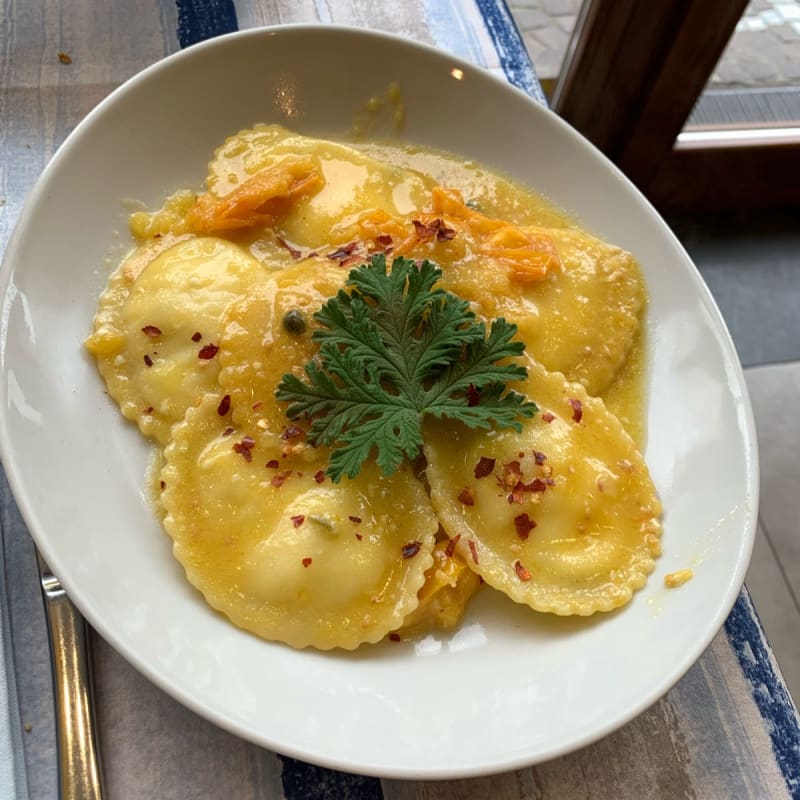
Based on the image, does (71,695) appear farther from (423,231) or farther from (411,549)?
(423,231)

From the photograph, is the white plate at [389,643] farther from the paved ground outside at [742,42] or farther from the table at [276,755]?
the paved ground outside at [742,42]

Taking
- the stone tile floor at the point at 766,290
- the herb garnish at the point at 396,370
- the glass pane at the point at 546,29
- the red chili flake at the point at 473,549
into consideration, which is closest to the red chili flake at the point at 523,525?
the red chili flake at the point at 473,549

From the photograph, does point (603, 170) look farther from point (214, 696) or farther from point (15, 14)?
point (15, 14)

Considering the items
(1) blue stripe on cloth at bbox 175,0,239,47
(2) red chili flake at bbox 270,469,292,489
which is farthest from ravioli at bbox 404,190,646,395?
(1) blue stripe on cloth at bbox 175,0,239,47

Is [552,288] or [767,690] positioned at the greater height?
[552,288]

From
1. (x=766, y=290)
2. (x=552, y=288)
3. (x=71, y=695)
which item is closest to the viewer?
(x=71, y=695)

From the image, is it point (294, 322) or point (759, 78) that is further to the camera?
point (759, 78)

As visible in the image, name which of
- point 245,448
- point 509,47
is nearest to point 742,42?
point 509,47

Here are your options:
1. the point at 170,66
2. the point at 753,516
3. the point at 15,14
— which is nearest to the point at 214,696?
the point at 753,516
